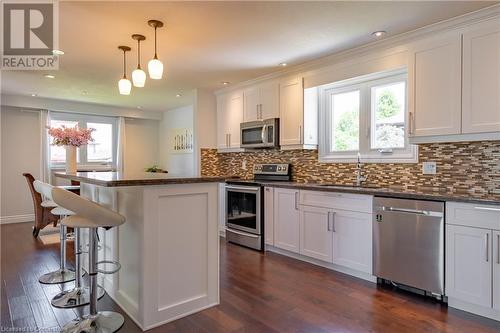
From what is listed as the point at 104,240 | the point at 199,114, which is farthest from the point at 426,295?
the point at 199,114

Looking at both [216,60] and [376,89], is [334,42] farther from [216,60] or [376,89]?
[216,60]

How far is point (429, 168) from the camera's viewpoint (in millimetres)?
3051

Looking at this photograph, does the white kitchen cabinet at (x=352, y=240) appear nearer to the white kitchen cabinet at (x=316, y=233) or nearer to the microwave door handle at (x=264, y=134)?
the white kitchen cabinet at (x=316, y=233)

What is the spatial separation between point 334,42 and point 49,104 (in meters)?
5.54

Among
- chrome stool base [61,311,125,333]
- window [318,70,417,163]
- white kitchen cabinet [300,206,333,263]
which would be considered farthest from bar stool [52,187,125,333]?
window [318,70,417,163]

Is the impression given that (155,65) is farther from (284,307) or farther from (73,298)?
(284,307)

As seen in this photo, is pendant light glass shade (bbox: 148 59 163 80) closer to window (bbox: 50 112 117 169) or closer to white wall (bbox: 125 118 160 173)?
window (bbox: 50 112 117 169)

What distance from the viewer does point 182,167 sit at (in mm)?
6941

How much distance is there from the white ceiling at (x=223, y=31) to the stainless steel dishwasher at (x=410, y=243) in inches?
62.1

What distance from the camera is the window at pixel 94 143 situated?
623 centimetres

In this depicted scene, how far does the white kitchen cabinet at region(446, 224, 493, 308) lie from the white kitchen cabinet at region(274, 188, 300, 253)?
5.19ft

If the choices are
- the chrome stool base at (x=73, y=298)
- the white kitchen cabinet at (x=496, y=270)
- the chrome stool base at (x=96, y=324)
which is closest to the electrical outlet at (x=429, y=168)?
the white kitchen cabinet at (x=496, y=270)

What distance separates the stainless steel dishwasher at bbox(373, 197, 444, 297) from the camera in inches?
99.0

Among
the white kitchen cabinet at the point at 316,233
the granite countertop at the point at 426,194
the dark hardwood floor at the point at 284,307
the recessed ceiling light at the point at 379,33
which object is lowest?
the dark hardwood floor at the point at 284,307
